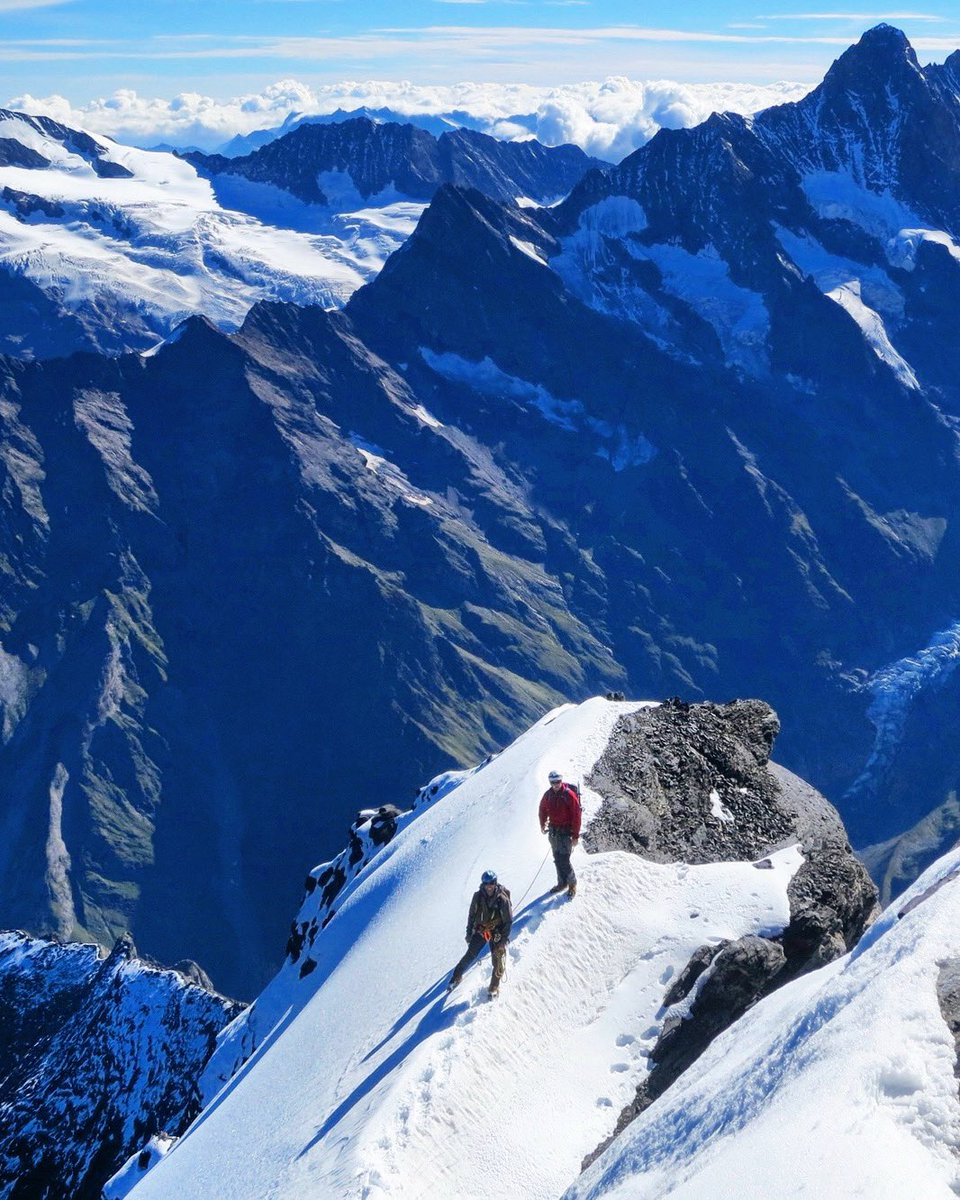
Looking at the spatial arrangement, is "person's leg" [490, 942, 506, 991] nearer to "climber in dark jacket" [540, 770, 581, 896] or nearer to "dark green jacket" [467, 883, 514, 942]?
"dark green jacket" [467, 883, 514, 942]

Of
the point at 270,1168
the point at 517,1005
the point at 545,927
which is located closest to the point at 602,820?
the point at 545,927

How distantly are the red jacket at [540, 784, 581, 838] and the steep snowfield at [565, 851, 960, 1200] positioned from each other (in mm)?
10824

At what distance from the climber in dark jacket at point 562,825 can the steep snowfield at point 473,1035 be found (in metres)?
0.90

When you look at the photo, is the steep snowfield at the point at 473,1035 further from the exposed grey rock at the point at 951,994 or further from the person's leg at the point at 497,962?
the exposed grey rock at the point at 951,994

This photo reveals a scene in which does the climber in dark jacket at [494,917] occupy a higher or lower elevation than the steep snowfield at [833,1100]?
lower

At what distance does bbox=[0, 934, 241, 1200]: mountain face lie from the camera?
67375 millimetres

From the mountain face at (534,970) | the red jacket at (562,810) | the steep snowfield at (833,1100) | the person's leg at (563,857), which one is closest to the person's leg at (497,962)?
the mountain face at (534,970)

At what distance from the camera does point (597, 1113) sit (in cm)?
3453

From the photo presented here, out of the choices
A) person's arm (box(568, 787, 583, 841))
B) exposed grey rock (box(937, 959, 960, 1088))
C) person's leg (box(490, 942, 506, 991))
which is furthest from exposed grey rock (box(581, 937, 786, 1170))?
exposed grey rock (box(937, 959, 960, 1088))

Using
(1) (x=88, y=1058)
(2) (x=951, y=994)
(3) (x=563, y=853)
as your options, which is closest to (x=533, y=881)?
(3) (x=563, y=853)

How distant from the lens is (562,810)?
42250 mm

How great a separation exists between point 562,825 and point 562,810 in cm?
57

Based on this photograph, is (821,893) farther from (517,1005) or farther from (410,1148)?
(410,1148)

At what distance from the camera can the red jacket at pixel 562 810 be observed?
4197cm
